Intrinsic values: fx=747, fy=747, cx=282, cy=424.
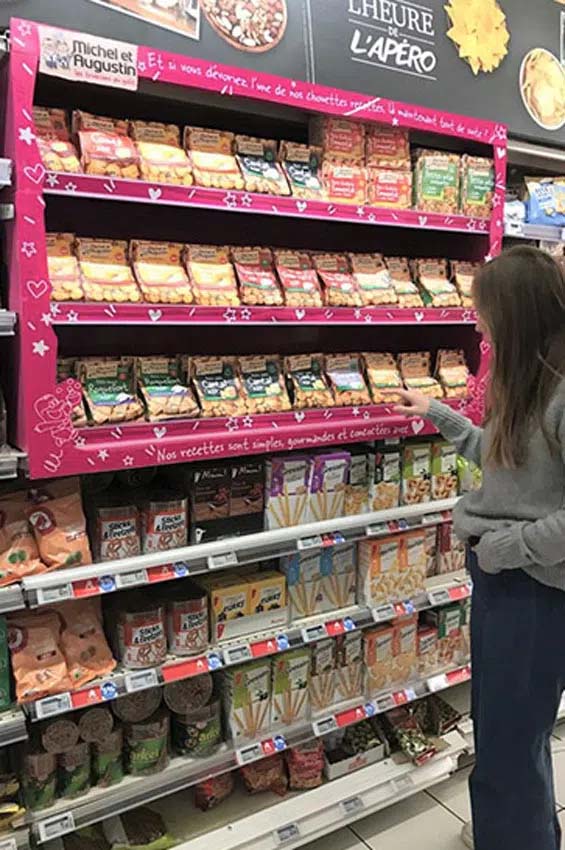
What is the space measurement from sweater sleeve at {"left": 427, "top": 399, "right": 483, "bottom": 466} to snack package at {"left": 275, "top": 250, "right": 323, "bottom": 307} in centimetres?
52

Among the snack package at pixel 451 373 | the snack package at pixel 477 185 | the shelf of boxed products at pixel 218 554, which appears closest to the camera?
the shelf of boxed products at pixel 218 554


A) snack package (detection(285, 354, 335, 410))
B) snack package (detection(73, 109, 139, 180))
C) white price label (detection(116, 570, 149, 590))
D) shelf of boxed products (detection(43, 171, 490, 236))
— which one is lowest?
white price label (detection(116, 570, 149, 590))

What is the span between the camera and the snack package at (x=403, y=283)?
8.73 feet

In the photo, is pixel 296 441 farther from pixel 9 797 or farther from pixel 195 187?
pixel 9 797

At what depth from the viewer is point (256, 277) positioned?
7.72ft

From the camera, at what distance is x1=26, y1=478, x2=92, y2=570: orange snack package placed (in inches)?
81.1

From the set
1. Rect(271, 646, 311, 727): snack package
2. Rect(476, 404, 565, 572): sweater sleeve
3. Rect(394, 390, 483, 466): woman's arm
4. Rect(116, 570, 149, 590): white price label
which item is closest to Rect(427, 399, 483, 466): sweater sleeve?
Rect(394, 390, 483, 466): woman's arm

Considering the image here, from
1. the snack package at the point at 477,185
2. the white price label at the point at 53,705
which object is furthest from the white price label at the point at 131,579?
the snack package at the point at 477,185

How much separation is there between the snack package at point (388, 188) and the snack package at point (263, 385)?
654mm

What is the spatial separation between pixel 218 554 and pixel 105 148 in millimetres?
1205

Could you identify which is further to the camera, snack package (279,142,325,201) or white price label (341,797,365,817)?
white price label (341,797,365,817)

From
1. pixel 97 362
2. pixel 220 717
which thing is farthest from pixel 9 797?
pixel 97 362

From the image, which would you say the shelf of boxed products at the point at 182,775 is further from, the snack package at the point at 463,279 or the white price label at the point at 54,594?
the snack package at the point at 463,279

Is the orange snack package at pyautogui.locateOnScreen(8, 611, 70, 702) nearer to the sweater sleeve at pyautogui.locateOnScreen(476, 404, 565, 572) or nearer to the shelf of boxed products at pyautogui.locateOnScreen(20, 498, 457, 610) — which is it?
the shelf of boxed products at pyautogui.locateOnScreen(20, 498, 457, 610)
